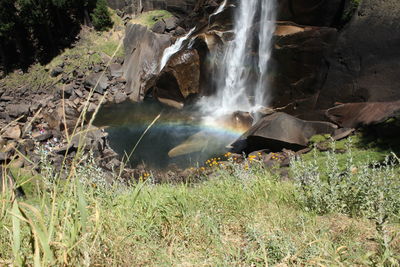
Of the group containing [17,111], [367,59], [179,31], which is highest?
[179,31]

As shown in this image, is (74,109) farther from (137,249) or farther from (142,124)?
(137,249)

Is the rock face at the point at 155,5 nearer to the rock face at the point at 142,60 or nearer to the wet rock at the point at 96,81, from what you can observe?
the rock face at the point at 142,60

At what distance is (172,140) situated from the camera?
15.9 meters

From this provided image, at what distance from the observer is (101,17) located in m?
30.4

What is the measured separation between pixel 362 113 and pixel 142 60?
52.9 feet

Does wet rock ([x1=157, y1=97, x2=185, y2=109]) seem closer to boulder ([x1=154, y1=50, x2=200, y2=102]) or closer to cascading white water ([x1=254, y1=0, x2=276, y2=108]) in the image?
boulder ([x1=154, y1=50, x2=200, y2=102])

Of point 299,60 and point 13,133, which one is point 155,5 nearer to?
point 13,133

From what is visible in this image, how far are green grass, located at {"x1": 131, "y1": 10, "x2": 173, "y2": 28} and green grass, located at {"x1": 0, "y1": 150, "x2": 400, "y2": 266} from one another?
79.9ft

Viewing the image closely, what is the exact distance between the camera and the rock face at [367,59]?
1173cm

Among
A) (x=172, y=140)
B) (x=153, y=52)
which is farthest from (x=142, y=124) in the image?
(x=153, y=52)

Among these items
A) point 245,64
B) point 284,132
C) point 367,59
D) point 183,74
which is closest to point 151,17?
point 183,74

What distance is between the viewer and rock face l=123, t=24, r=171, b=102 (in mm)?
23344

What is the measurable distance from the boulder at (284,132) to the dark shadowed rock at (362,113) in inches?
18.8

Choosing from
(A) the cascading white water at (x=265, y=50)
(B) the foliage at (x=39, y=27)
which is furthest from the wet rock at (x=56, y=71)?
(A) the cascading white water at (x=265, y=50)
